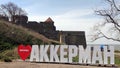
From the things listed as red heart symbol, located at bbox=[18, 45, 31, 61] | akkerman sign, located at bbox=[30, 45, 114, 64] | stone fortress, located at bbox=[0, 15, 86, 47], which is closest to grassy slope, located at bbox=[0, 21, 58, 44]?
red heart symbol, located at bbox=[18, 45, 31, 61]

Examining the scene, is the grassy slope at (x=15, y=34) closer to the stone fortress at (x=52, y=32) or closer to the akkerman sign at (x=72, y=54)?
the akkerman sign at (x=72, y=54)

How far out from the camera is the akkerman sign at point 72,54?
2492 cm

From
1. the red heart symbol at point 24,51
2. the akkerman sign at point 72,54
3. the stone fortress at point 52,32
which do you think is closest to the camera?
the akkerman sign at point 72,54

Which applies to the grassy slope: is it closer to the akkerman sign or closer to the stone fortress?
the akkerman sign

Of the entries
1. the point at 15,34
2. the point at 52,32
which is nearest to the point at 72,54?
the point at 15,34

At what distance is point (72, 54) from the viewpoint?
2559 cm

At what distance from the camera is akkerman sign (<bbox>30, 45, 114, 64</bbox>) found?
24.9 metres

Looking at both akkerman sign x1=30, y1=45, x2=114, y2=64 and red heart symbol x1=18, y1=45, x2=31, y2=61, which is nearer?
akkerman sign x1=30, y1=45, x2=114, y2=64

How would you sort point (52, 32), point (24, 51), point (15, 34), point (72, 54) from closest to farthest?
point (72, 54) → point (24, 51) → point (15, 34) → point (52, 32)

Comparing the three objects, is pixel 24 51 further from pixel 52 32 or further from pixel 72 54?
pixel 52 32

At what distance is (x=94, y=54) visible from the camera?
82.1 ft

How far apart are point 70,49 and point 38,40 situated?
1357cm

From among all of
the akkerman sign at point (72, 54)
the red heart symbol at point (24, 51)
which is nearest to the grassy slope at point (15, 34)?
the red heart symbol at point (24, 51)

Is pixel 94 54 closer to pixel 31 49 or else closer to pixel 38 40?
pixel 31 49
